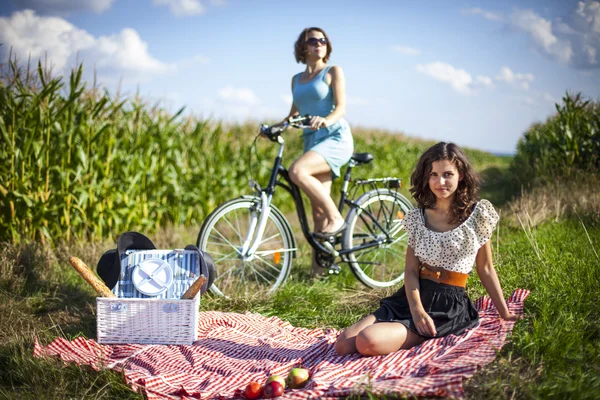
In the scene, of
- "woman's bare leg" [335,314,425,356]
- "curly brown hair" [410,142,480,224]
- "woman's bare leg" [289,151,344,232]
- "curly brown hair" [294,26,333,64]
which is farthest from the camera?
"curly brown hair" [294,26,333,64]

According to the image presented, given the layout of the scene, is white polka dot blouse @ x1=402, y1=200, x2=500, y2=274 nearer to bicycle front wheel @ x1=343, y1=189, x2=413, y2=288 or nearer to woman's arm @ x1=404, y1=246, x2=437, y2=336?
woman's arm @ x1=404, y1=246, x2=437, y2=336

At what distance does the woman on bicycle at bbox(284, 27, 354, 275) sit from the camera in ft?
14.4

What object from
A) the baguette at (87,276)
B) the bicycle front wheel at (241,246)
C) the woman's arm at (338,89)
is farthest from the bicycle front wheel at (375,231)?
the baguette at (87,276)

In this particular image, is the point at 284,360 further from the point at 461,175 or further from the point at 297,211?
the point at 297,211

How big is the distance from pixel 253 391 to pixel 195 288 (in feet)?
3.10

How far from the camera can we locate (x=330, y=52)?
15.4 ft

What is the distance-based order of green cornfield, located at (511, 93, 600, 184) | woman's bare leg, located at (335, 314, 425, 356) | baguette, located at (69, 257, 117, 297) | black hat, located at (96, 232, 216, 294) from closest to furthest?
woman's bare leg, located at (335, 314, 425, 356)
baguette, located at (69, 257, 117, 297)
black hat, located at (96, 232, 216, 294)
green cornfield, located at (511, 93, 600, 184)

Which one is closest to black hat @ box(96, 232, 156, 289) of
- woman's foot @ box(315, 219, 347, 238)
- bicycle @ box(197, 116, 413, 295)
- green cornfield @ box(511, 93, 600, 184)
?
bicycle @ box(197, 116, 413, 295)

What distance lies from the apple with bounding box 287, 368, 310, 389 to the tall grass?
3.33 metres

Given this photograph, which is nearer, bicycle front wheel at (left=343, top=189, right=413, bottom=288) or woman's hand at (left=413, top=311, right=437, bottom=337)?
woman's hand at (left=413, top=311, right=437, bottom=337)

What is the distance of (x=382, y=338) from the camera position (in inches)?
105

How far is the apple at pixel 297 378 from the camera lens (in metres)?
2.55

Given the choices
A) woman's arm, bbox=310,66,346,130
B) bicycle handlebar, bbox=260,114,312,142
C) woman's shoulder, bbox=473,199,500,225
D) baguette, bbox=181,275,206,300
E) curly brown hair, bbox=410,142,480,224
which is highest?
woman's arm, bbox=310,66,346,130

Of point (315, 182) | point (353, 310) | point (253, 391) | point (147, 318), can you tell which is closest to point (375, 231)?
point (315, 182)
